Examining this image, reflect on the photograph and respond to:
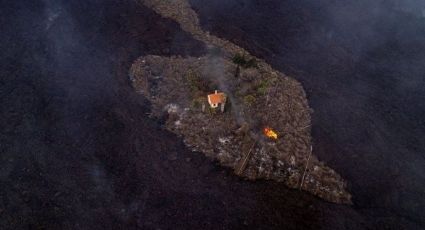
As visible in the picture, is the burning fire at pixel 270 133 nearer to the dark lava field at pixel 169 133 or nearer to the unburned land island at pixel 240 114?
the unburned land island at pixel 240 114

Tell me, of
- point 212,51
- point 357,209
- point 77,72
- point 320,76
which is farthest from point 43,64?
point 357,209

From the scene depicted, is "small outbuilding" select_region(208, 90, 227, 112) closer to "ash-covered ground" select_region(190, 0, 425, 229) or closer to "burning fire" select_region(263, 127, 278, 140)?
"burning fire" select_region(263, 127, 278, 140)

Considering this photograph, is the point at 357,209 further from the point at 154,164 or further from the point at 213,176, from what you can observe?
the point at 154,164

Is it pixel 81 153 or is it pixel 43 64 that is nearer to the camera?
pixel 81 153

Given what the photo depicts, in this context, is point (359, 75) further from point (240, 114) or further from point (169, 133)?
point (169, 133)

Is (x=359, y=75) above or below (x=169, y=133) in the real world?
above

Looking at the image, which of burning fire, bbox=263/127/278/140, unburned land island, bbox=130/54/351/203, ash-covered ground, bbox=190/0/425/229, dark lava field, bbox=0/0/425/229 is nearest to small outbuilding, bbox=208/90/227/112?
unburned land island, bbox=130/54/351/203

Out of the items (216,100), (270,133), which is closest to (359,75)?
(270,133)
